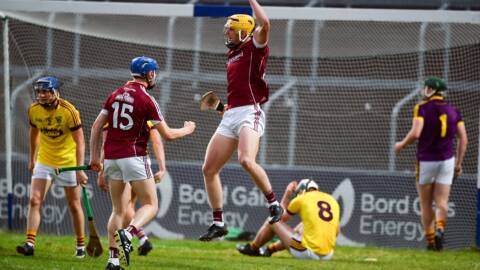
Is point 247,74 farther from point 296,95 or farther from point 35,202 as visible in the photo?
point 296,95

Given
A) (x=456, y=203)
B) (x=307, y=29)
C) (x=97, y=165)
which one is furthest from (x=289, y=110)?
(x=97, y=165)

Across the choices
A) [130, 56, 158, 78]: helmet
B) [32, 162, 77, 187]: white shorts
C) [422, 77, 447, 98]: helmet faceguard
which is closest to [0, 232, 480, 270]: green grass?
[32, 162, 77, 187]: white shorts

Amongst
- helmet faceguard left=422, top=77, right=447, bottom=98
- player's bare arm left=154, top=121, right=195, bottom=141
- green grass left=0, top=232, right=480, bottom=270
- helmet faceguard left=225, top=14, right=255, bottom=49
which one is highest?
helmet faceguard left=225, top=14, right=255, bottom=49

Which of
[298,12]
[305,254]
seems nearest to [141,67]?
[305,254]

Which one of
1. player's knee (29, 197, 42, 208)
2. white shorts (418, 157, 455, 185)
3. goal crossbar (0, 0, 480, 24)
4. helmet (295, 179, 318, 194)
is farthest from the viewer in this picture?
white shorts (418, 157, 455, 185)

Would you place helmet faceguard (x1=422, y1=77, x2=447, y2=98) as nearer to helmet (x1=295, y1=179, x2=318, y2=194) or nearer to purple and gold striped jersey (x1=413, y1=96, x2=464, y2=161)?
purple and gold striped jersey (x1=413, y1=96, x2=464, y2=161)

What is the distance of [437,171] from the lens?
14062 millimetres

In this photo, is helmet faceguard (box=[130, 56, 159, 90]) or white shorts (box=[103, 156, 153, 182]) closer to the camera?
white shorts (box=[103, 156, 153, 182])

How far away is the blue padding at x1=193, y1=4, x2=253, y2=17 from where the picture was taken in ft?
43.3

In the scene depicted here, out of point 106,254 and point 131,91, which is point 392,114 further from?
point 131,91

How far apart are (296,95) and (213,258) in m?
4.77

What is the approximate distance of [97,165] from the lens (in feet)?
31.0

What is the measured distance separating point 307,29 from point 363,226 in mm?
3073

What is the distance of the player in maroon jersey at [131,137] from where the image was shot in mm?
9250
